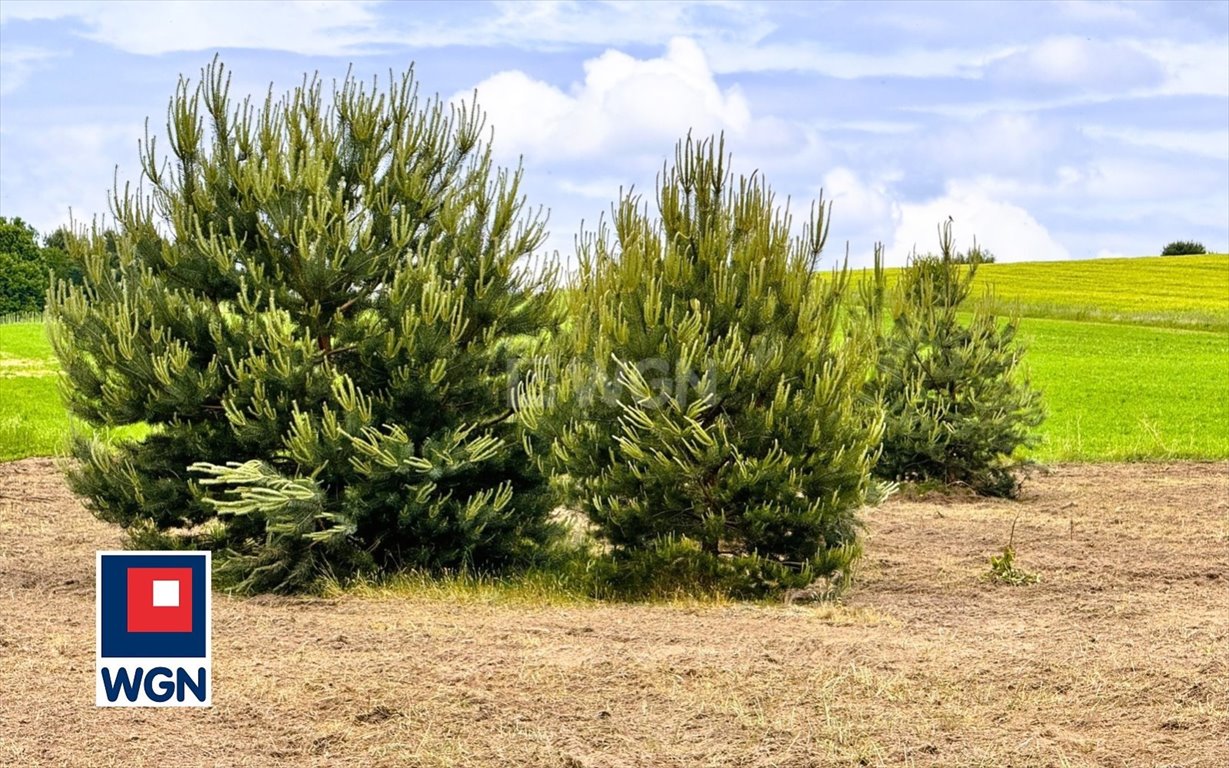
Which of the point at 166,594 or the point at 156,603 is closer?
the point at 156,603

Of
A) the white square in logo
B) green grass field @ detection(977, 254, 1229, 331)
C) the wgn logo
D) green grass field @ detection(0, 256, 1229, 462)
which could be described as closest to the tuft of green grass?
green grass field @ detection(0, 256, 1229, 462)

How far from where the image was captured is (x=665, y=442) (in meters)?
9.27

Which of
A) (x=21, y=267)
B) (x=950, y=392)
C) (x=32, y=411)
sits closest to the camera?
(x=950, y=392)

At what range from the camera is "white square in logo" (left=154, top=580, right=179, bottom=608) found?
7168 millimetres

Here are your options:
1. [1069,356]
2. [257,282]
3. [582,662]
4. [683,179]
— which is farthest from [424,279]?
[1069,356]

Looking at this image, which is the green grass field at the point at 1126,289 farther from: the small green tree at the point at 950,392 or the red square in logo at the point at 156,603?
the red square in logo at the point at 156,603

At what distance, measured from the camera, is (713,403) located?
9352mm

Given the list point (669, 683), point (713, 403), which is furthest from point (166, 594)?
point (713, 403)

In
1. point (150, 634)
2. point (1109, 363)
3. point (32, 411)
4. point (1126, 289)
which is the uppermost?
point (1126, 289)

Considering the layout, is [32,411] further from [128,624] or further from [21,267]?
[21,267]

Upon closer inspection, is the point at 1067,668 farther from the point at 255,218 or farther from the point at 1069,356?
the point at 1069,356

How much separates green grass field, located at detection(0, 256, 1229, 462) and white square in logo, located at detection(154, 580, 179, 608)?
22.2 feet

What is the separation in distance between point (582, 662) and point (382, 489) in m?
3.41

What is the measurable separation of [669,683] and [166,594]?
110 inches
